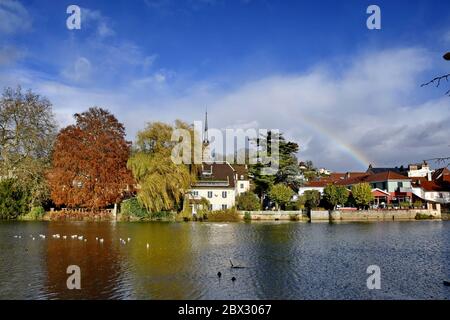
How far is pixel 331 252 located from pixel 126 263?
1363 centimetres

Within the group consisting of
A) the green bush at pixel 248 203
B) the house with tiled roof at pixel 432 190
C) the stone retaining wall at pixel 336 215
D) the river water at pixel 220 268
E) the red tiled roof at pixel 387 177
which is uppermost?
the red tiled roof at pixel 387 177

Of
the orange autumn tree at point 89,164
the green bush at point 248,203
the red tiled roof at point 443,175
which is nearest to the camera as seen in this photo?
the orange autumn tree at point 89,164

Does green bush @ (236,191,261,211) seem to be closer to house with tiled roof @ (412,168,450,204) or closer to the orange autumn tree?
the orange autumn tree

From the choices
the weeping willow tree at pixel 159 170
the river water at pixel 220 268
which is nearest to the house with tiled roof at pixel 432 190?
the weeping willow tree at pixel 159 170

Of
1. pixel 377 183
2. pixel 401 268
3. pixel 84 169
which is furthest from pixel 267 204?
pixel 401 268

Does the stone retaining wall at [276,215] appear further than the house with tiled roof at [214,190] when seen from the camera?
No

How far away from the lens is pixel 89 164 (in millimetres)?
54719

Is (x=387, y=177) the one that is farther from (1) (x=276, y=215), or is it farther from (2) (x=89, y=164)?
(2) (x=89, y=164)

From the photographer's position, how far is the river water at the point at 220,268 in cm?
1698

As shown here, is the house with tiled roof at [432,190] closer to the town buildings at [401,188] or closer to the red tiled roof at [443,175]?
the town buildings at [401,188]

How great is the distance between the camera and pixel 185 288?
687 inches

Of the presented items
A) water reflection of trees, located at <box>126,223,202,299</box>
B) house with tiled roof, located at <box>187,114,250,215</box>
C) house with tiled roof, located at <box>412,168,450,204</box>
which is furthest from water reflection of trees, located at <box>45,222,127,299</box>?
house with tiled roof, located at <box>412,168,450,204</box>

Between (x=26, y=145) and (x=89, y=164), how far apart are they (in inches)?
376

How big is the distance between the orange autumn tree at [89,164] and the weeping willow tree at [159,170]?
2.66 m
